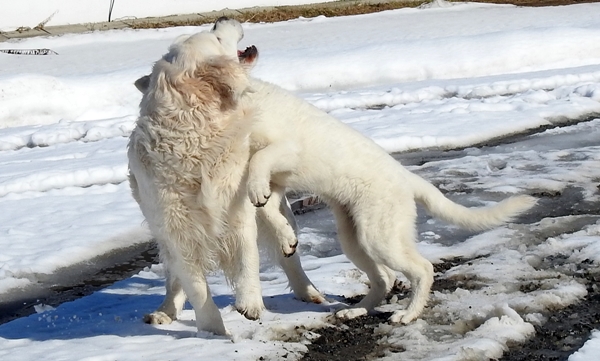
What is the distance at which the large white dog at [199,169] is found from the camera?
16.4 feet

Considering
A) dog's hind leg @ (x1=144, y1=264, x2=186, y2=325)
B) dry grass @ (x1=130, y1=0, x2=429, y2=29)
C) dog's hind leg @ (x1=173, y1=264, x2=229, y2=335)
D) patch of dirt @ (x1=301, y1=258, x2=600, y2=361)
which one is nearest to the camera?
patch of dirt @ (x1=301, y1=258, x2=600, y2=361)

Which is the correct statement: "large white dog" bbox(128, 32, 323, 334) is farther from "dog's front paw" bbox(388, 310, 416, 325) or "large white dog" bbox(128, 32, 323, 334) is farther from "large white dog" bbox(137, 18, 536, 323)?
"dog's front paw" bbox(388, 310, 416, 325)

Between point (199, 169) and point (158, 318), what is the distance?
105 centimetres

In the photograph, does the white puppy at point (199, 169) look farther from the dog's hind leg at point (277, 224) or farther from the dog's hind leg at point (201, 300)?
the dog's hind leg at point (277, 224)

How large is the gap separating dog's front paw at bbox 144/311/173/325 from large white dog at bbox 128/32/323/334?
0.38 m

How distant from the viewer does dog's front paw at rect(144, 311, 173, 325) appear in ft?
17.9

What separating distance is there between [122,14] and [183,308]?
20.0 m

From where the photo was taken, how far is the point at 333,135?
222 inches

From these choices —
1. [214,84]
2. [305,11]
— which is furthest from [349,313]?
[305,11]

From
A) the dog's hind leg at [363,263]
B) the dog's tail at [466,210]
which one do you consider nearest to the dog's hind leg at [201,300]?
the dog's hind leg at [363,263]

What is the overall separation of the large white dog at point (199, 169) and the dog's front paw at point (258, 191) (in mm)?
173

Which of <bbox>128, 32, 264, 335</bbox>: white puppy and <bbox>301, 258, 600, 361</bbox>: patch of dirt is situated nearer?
<bbox>301, 258, 600, 361</bbox>: patch of dirt

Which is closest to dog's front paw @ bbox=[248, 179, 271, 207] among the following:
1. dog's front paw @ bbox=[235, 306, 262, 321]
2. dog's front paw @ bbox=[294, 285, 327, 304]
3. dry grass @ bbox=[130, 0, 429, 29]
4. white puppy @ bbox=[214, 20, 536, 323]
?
white puppy @ bbox=[214, 20, 536, 323]

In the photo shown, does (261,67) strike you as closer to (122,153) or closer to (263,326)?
(122,153)
